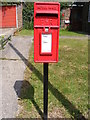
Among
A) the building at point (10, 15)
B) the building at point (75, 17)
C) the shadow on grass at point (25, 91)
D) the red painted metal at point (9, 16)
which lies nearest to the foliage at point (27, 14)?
the building at point (10, 15)

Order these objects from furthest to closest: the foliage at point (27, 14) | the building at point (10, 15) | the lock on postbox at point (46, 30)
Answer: the foliage at point (27, 14), the building at point (10, 15), the lock on postbox at point (46, 30)

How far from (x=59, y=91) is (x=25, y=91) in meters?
0.70

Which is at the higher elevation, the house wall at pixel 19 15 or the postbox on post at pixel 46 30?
the house wall at pixel 19 15

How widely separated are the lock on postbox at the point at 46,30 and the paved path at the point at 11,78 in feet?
3.90

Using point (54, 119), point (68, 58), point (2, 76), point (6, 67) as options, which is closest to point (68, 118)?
point (54, 119)

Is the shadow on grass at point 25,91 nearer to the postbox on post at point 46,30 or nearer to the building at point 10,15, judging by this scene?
the postbox on post at point 46,30

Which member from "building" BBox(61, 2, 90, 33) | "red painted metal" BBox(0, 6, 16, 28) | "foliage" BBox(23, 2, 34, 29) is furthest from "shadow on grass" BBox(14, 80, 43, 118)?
"building" BBox(61, 2, 90, 33)

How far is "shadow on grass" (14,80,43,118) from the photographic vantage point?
307 centimetres

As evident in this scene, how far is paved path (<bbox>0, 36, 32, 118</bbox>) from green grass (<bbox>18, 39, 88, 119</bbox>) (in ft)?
0.49

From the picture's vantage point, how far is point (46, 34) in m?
2.13

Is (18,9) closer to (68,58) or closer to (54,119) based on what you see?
(68,58)

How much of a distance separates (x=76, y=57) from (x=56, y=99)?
327cm

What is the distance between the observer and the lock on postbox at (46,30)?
2.07 m

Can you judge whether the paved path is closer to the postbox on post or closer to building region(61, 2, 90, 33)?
the postbox on post
